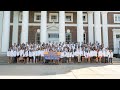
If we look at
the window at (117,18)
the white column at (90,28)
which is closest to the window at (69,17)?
the white column at (90,28)

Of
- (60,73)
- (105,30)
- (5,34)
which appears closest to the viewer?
(60,73)

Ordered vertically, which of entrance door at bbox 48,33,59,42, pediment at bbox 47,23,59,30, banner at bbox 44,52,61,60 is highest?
pediment at bbox 47,23,59,30

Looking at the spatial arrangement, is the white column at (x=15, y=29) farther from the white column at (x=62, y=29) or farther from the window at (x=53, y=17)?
the white column at (x=62, y=29)

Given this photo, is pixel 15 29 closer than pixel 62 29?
No

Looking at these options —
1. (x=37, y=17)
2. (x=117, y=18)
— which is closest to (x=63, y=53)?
(x=37, y=17)

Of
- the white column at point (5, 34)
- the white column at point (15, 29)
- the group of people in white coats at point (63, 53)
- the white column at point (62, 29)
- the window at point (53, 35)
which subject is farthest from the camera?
the window at point (53, 35)

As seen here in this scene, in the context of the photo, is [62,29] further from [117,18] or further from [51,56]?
[117,18]

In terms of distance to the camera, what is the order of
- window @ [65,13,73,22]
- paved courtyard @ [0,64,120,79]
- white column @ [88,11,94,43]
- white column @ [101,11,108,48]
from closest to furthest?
paved courtyard @ [0,64,120,79], white column @ [88,11,94,43], white column @ [101,11,108,48], window @ [65,13,73,22]

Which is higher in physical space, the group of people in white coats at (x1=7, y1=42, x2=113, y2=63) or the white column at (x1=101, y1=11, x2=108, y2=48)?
the white column at (x1=101, y1=11, x2=108, y2=48)

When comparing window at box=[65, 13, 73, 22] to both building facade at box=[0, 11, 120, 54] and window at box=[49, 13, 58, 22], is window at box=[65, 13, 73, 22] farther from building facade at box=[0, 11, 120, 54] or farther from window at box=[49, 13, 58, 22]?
window at box=[49, 13, 58, 22]


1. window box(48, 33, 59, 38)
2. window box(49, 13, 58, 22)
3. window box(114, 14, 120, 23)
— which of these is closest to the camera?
window box(48, 33, 59, 38)

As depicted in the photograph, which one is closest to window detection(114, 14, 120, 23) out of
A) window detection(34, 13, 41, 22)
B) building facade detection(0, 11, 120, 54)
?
building facade detection(0, 11, 120, 54)

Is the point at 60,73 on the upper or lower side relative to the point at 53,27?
lower
